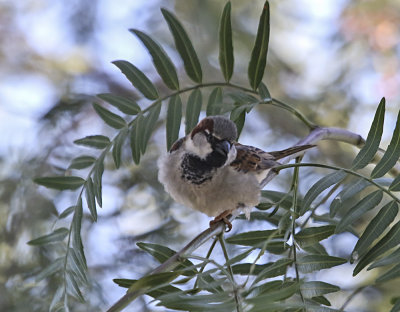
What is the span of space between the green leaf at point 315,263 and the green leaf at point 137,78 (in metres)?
0.80

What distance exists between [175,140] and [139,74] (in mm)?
261

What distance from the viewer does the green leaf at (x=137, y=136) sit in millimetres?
2000

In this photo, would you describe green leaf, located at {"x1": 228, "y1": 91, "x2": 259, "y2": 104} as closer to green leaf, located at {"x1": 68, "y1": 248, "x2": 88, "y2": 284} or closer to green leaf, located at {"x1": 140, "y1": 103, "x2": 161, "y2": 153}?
green leaf, located at {"x1": 140, "y1": 103, "x2": 161, "y2": 153}

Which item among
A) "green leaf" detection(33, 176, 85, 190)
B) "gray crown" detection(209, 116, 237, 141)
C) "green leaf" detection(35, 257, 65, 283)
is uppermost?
"gray crown" detection(209, 116, 237, 141)

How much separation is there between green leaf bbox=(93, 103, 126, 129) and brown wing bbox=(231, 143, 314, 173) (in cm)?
45

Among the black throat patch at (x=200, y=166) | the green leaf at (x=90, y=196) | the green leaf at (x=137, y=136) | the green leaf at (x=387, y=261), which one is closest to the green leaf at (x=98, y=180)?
the green leaf at (x=90, y=196)

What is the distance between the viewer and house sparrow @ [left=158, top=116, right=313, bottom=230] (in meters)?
2.04

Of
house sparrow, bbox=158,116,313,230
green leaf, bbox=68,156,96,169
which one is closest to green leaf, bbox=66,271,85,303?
green leaf, bbox=68,156,96,169

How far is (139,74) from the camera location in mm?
1990

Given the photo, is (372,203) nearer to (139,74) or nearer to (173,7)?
(139,74)

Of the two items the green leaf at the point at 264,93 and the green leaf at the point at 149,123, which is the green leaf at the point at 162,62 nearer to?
the green leaf at the point at 149,123

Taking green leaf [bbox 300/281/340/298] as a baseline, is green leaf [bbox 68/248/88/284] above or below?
above

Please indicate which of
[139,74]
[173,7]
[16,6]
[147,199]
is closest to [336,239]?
[147,199]

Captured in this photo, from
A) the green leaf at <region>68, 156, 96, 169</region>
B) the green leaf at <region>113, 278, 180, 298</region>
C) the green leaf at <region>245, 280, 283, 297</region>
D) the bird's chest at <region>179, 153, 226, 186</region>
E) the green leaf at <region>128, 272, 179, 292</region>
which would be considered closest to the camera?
the green leaf at <region>128, 272, 179, 292</region>
